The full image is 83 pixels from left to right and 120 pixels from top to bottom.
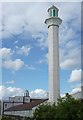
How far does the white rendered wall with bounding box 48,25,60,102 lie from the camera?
4072 cm

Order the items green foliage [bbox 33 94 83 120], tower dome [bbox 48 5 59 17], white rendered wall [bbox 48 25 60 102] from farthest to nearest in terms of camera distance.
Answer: tower dome [bbox 48 5 59 17] < white rendered wall [bbox 48 25 60 102] < green foliage [bbox 33 94 83 120]

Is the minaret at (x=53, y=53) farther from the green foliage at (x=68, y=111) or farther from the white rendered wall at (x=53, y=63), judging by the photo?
the green foliage at (x=68, y=111)

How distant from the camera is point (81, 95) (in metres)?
34.5

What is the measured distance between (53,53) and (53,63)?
1400 millimetres

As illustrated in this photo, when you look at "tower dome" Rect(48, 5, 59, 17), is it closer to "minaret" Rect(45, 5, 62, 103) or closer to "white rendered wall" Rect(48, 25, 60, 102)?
"minaret" Rect(45, 5, 62, 103)

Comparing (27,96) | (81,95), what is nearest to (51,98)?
(81,95)

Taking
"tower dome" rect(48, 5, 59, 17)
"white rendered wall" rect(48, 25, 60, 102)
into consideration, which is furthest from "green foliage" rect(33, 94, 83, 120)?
"tower dome" rect(48, 5, 59, 17)

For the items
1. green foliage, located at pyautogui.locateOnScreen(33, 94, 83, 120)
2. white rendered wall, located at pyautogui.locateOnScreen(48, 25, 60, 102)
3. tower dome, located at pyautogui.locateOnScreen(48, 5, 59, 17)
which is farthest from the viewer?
tower dome, located at pyautogui.locateOnScreen(48, 5, 59, 17)

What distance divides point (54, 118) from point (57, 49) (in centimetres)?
1859

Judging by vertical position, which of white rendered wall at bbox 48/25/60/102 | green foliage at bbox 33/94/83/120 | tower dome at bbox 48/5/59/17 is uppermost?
tower dome at bbox 48/5/59/17

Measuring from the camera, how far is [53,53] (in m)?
41.6

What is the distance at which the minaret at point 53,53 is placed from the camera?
40.8m

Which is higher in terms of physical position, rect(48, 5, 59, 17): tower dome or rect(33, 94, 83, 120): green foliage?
rect(48, 5, 59, 17): tower dome

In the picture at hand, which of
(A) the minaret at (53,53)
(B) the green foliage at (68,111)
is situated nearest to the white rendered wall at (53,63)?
(A) the minaret at (53,53)
